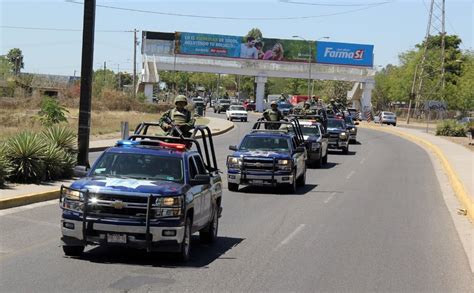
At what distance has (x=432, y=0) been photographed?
76688 millimetres

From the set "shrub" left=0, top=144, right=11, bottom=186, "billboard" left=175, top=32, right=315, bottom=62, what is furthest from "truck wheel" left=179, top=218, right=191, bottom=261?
"billboard" left=175, top=32, right=315, bottom=62

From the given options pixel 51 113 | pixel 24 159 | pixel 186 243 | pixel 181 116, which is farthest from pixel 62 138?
pixel 51 113

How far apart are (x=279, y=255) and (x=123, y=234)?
2625 millimetres

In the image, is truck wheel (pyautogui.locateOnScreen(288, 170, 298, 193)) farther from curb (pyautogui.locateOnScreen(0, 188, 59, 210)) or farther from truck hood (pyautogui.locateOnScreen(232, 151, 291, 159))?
curb (pyautogui.locateOnScreen(0, 188, 59, 210))

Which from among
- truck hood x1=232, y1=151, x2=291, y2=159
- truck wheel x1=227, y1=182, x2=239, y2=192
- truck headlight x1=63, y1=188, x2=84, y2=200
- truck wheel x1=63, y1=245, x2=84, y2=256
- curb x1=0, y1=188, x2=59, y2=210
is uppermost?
truck headlight x1=63, y1=188, x2=84, y2=200

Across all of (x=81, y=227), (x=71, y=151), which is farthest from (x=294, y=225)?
(x=71, y=151)

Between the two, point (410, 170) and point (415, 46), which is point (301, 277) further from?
point (415, 46)

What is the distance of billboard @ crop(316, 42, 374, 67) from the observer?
10019cm

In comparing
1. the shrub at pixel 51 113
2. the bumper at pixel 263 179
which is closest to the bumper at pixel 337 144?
the shrub at pixel 51 113

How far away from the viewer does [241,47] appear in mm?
98375

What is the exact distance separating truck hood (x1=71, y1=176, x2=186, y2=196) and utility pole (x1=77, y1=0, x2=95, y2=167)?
987 centimetres

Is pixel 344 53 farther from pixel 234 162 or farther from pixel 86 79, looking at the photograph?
pixel 86 79

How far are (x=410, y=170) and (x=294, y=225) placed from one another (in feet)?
54.2

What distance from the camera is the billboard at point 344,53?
100 meters
